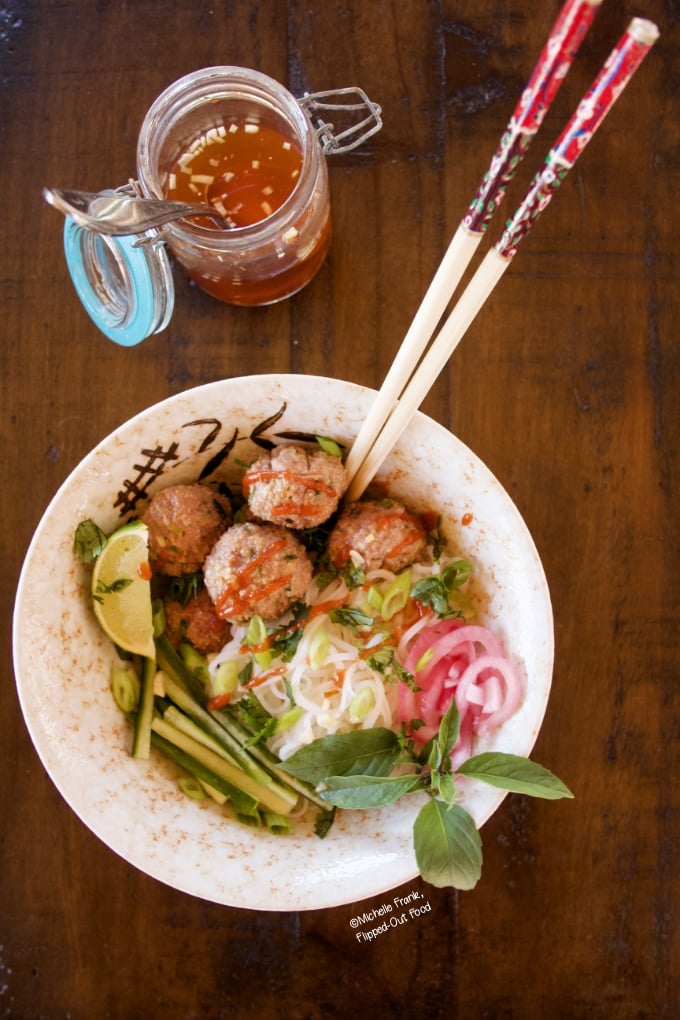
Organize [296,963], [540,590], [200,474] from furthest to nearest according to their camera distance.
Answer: [296,963]
[200,474]
[540,590]

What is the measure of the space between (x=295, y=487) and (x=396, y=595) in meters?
0.30

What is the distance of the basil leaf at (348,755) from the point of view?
1558mm

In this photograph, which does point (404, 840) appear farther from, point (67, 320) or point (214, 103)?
point (214, 103)

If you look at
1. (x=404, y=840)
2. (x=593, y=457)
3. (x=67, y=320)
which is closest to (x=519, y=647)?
(x=404, y=840)

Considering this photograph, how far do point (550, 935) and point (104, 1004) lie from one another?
3.26 ft

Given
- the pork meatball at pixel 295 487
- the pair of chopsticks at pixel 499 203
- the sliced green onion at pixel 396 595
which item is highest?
the pair of chopsticks at pixel 499 203

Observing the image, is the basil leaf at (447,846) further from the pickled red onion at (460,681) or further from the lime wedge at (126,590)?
the lime wedge at (126,590)

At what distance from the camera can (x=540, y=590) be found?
5.07ft

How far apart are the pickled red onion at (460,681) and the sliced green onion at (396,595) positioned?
2.8 inches

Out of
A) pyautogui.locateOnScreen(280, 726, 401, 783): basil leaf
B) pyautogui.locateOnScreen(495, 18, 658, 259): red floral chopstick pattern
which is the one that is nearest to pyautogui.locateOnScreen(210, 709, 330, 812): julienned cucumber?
pyautogui.locateOnScreen(280, 726, 401, 783): basil leaf

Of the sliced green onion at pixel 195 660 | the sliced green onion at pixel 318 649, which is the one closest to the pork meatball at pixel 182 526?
the sliced green onion at pixel 195 660

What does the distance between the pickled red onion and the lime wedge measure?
0.51 m

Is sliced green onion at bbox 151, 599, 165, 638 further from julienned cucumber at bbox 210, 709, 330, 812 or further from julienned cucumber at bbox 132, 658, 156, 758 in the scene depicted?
julienned cucumber at bbox 210, 709, 330, 812

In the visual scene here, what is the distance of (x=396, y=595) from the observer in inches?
66.2
